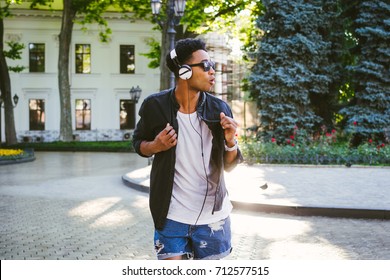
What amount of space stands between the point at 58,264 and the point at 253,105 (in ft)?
94.4

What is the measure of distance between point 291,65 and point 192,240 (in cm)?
2042

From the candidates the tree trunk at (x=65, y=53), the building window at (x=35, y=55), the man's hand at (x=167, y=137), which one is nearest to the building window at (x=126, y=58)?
the building window at (x=35, y=55)

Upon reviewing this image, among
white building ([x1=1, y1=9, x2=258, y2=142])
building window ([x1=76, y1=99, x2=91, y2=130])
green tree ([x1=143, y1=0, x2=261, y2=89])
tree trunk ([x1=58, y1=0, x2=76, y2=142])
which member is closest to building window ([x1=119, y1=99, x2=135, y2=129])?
white building ([x1=1, y1=9, x2=258, y2=142])

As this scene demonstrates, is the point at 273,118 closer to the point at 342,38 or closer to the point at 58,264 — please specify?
the point at 342,38

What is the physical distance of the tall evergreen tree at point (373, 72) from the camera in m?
22.3

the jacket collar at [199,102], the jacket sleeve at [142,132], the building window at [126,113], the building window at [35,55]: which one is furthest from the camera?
the building window at [126,113]

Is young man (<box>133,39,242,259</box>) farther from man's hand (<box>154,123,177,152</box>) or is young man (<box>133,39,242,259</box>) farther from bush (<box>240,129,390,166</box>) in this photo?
bush (<box>240,129,390,166</box>)

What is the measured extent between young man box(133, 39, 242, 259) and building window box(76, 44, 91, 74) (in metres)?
40.2

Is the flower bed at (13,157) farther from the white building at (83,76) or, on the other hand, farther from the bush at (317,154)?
the white building at (83,76)

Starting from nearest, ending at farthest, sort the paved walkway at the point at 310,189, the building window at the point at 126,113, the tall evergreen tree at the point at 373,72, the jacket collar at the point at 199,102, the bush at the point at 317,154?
1. the jacket collar at the point at 199,102
2. the paved walkway at the point at 310,189
3. the bush at the point at 317,154
4. the tall evergreen tree at the point at 373,72
5. the building window at the point at 126,113

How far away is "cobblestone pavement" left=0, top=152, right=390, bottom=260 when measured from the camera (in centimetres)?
712

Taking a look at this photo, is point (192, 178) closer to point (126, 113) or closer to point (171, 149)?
point (171, 149)

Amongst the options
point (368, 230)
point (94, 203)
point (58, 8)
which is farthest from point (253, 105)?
point (368, 230)

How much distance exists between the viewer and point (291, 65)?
23.5 m
